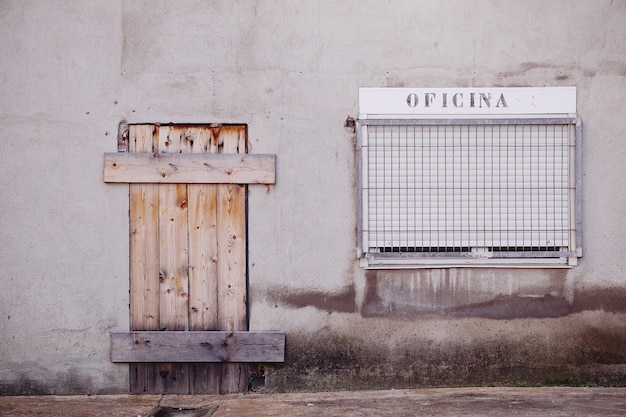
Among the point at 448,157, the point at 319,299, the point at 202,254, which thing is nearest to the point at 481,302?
the point at 448,157

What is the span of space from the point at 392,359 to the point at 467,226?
4.73ft

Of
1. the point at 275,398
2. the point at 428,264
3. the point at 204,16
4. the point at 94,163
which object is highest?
the point at 204,16

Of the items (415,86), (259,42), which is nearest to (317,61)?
(259,42)

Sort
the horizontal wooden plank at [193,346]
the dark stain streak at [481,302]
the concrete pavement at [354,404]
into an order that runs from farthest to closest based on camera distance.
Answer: the dark stain streak at [481,302] → the horizontal wooden plank at [193,346] → the concrete pavement at [354,404]

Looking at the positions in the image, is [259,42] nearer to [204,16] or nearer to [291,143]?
[204,16]

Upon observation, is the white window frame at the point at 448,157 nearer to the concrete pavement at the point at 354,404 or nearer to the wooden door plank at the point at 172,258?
the concrete pavement at the point at 354,404

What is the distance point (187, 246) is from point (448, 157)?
259 centimetres

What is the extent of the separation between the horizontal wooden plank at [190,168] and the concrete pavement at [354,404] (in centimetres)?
201

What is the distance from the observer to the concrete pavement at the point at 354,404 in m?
5.48

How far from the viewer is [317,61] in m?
6.03

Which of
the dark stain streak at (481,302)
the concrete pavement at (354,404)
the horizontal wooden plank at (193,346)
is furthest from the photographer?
the dark stain streak at (481,302)

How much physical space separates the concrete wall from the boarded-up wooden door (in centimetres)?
12

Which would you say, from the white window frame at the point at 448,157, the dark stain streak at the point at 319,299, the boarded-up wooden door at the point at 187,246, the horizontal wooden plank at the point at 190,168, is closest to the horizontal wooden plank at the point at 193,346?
the boarded-up wooden door at the point at 187,246

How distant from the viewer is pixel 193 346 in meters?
5.98
